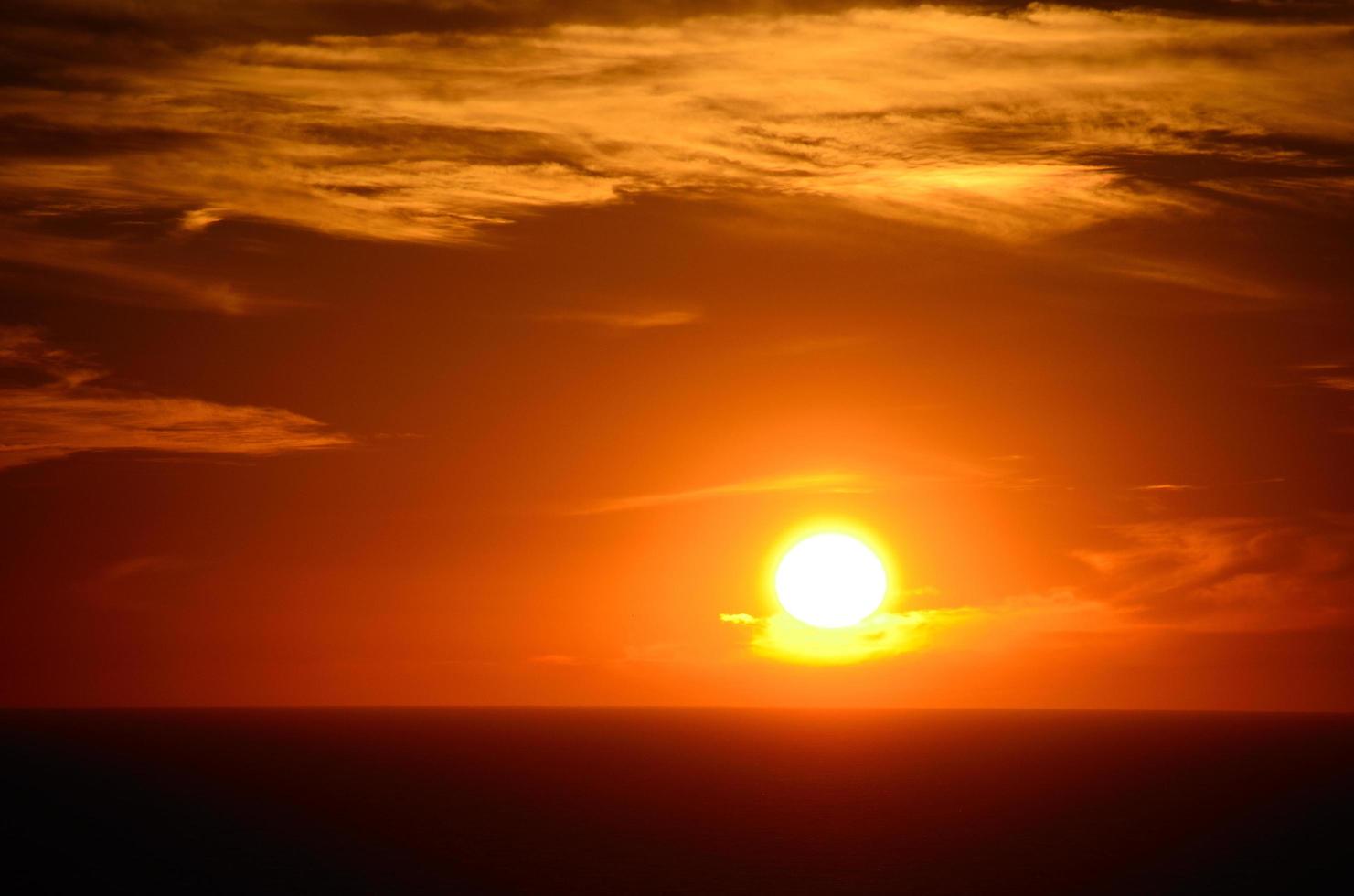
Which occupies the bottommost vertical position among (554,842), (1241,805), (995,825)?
(554,842)

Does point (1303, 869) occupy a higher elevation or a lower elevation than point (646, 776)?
lower

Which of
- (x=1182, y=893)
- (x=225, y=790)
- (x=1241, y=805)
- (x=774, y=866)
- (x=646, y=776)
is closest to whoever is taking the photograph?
(x=1182, y=893)

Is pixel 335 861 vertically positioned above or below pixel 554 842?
below

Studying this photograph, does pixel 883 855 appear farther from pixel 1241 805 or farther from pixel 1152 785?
pixel 1152 785

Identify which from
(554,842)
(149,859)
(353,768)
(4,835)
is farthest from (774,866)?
(353,768)

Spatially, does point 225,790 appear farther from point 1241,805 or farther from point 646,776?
point 1241,805

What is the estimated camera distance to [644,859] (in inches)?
3930

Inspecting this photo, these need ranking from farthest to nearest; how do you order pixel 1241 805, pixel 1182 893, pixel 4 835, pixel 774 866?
1. pixel 1241 805
2. pixel 4 835
3. pixel 774 866
4. pixel 1182 893

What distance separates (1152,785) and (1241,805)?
1019 inches

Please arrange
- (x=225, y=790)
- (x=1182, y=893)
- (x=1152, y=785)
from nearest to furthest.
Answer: (x=1182, y=893) < (x=225, y=790) < (x=1152, y=785)

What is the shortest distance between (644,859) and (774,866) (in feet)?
33.7

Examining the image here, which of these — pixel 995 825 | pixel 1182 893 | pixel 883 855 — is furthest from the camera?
pixel 995 825

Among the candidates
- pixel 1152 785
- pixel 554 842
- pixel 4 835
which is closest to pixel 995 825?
pixel 554 842

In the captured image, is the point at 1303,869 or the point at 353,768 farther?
the point at 353,768
